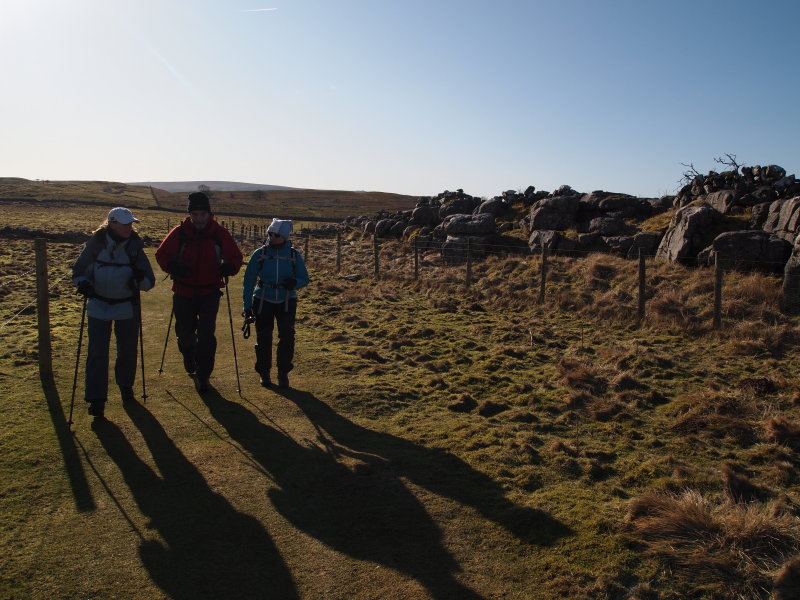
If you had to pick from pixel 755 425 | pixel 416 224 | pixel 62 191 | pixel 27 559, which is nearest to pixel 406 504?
pixel 27 559

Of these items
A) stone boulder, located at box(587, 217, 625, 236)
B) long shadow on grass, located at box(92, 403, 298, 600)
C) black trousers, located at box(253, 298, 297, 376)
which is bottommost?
long shadow on grass, located at box(92, 403, 298, 600)

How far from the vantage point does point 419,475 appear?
5.45 m

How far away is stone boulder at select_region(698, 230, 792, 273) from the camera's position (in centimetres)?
1512

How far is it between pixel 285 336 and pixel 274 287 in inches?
24.9

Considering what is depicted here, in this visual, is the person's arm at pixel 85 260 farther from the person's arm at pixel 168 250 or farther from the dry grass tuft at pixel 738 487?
the dry grass tuft at pixel 738 487

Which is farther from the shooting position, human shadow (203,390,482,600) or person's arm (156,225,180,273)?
person's arm (156,225,180,273)

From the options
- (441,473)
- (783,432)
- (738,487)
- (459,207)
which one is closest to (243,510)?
(441,473)

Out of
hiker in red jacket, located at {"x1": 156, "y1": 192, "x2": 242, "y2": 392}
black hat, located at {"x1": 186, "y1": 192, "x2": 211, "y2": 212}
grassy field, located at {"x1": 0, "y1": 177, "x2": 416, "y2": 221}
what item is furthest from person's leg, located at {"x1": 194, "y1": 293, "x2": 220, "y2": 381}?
grassy field, located at {"x1": 0, "y1": 177, "x2": 416, "y2": 221}

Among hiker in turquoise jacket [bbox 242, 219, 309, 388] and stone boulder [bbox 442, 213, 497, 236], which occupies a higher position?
stone boulder [bbox 442, 213, 497, 236]

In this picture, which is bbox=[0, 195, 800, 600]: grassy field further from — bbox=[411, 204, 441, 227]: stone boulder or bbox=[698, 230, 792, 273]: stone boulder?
bbox=[411, 204, 441, 227]: stone boulder

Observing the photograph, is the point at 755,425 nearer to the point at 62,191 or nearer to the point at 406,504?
the point at 406,504

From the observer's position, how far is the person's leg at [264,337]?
→ 7754 mm

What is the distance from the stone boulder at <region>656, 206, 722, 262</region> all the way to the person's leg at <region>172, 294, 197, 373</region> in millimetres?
13899

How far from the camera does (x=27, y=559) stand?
3.95 m
